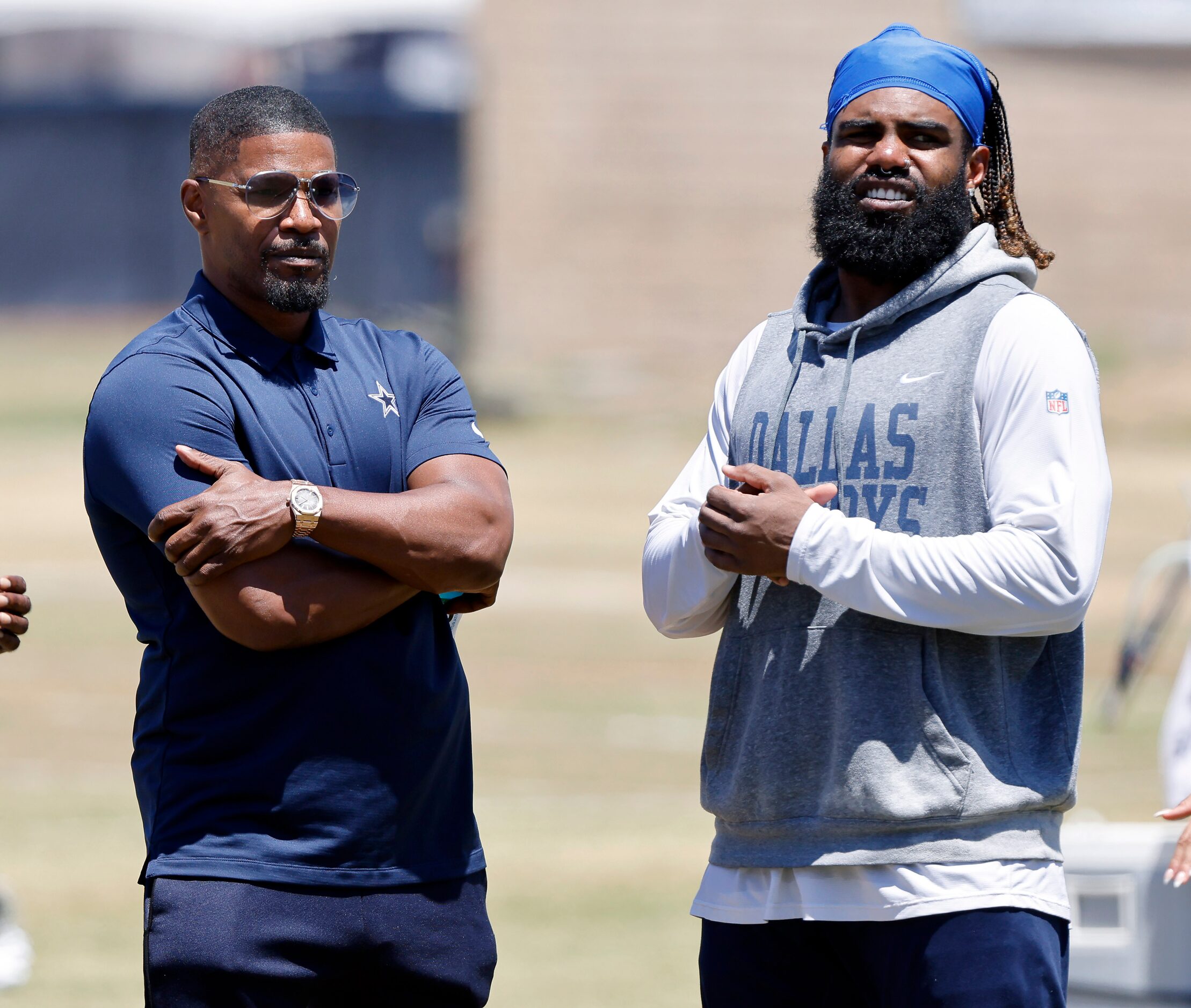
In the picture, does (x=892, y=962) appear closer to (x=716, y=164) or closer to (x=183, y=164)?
(x=716, y=164)

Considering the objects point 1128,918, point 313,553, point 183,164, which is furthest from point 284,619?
point 183,164

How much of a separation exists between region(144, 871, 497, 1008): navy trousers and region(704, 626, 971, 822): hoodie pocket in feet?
1.73

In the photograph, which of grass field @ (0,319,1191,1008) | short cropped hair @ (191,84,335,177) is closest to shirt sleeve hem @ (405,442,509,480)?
short cropped hair @ (191,84,335,177)

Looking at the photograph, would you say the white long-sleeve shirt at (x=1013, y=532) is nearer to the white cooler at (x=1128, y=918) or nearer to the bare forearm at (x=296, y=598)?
the bare forearm at (x=296, y=598)

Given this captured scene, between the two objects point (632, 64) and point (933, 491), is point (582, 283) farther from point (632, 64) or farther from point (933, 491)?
point (933, 491)

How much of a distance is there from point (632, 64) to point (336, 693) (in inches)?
1404

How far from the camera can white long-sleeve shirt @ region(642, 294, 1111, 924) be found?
283 centimetres

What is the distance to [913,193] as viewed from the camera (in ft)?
10.2

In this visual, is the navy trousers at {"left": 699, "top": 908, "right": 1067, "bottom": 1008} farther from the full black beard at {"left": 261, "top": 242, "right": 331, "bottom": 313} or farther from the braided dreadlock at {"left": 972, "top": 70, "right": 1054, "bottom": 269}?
the full black beard at {"left": 261, "top": 242, "right": 331, "bottom": 313}

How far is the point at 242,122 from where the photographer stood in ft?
10.8

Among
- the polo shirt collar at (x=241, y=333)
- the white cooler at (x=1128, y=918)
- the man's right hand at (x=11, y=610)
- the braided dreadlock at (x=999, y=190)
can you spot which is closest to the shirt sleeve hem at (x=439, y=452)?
the polo shirt collar at (x=241, y=333)

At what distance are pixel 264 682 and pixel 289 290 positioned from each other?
28.1 inches

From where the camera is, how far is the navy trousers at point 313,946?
2.98m

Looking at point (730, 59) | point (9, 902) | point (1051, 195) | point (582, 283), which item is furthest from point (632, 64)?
point (9, 902)
